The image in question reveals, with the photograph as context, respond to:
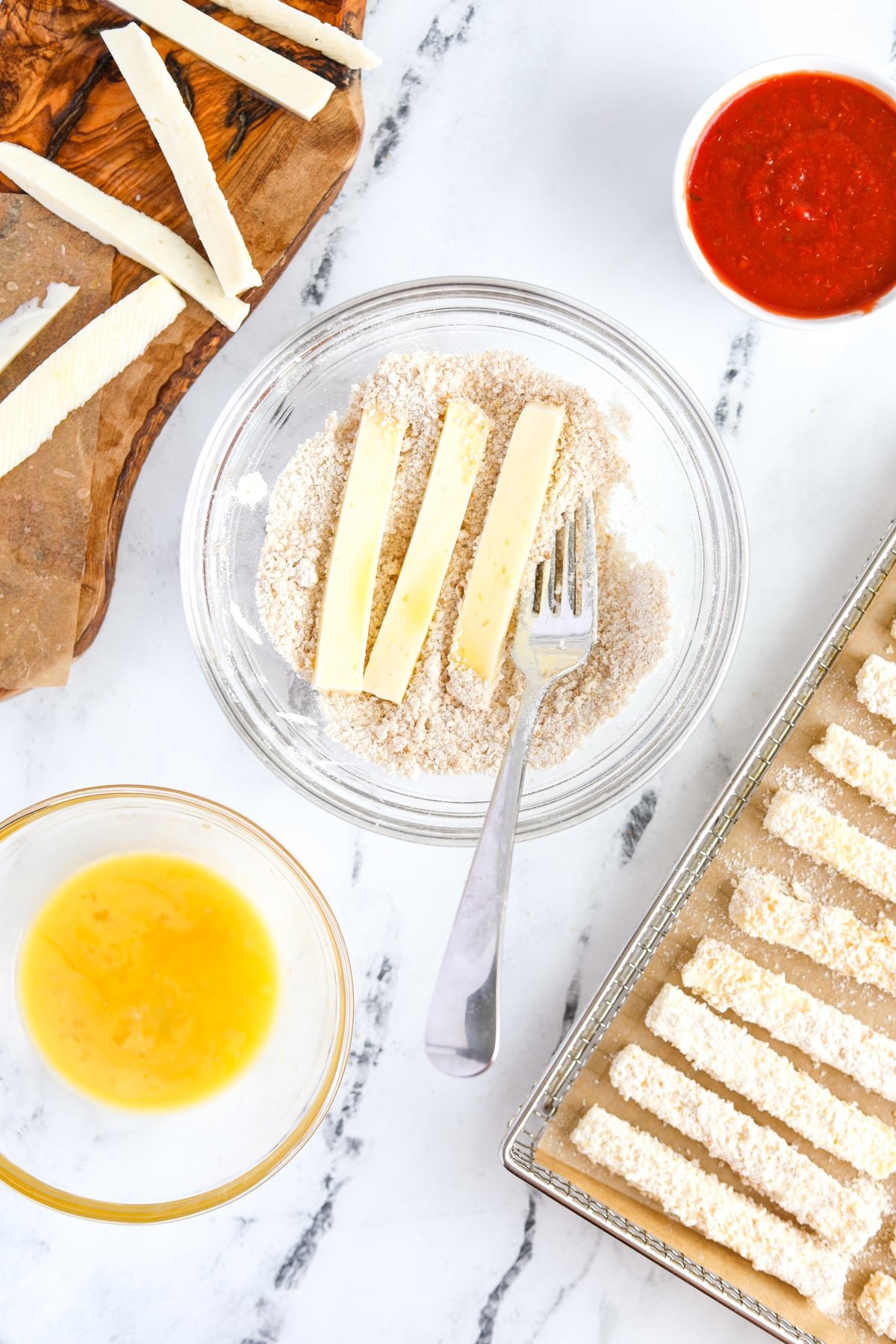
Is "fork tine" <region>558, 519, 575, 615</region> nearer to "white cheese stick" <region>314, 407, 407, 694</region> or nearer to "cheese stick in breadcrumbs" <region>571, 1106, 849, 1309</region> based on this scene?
"white cheese stick" <region>314, 407, 407, 694</region>

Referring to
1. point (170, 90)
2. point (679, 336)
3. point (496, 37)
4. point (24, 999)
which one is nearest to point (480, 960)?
point (24, 999)

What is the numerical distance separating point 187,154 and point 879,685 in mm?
1400

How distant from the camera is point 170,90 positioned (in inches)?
63.1

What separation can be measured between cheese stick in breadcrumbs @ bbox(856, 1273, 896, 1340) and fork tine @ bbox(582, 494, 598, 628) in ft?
3.88

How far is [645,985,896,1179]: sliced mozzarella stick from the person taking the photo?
1692 mm

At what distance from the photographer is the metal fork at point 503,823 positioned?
1456mm

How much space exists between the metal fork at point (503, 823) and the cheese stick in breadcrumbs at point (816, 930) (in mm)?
448

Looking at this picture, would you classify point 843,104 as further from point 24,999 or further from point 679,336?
point 24,999

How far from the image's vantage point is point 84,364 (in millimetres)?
1614

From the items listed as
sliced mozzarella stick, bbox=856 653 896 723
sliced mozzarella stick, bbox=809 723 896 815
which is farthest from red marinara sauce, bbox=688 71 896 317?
sliced mozzarella stick, bbox=809 723 896 815

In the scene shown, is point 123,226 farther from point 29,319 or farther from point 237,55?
point 237,55

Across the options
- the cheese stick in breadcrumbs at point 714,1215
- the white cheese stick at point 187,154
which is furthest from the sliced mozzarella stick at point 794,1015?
the white cheese stick at point 187,154

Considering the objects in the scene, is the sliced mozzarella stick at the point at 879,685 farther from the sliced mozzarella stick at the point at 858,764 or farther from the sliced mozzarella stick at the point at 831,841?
the sliced mozzarella stick at the point at 831,841

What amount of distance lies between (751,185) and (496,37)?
1.79ft
